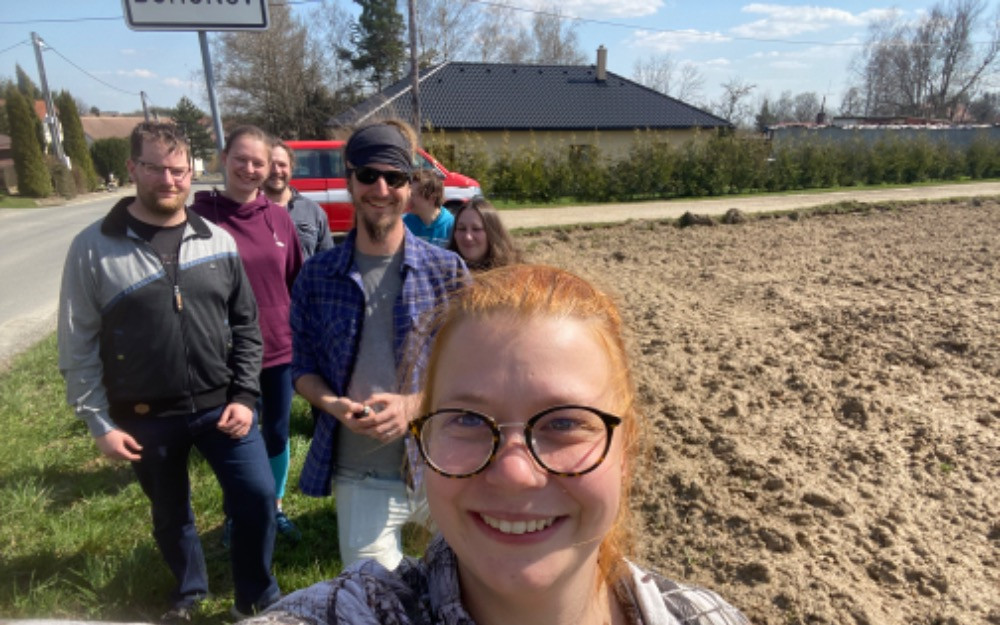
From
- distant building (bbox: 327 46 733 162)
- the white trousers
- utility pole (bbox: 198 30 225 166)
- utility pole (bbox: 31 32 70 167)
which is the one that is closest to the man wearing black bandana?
the white trousers

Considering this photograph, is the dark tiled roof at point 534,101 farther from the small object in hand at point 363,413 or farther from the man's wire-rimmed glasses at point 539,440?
the man's wire-rimmed glasses at point 539,440

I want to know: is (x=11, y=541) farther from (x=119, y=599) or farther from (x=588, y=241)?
(x=588, y=241)

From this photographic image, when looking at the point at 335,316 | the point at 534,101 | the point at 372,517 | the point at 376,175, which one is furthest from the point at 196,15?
the point at 534,101

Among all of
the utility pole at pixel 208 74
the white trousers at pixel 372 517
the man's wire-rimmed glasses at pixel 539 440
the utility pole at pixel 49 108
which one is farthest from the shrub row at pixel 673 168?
the utility pole at pixel 49 108

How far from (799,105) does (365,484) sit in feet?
282

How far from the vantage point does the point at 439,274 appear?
7.73 ft

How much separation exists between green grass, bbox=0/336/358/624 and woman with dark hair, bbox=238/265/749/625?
2161mm

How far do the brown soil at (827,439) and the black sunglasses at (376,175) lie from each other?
2.60 ft

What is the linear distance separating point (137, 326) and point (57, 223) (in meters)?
20.6

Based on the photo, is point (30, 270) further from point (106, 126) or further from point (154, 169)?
point (106, 126)

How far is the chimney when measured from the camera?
102ft

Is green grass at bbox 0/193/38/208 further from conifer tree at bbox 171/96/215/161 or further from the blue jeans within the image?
conifer tree at bbox 171/96/215/161

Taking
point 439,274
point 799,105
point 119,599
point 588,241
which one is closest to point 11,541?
point 119,599

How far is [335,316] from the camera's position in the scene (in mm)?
2250
